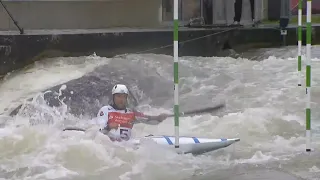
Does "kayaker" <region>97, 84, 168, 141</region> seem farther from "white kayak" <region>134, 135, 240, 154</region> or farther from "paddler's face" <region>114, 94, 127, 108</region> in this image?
"white kayak" <region>134, 135, 240, 154</region>

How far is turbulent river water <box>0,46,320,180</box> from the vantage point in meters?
5.47

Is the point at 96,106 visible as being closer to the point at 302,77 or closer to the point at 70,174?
the point at 70,174

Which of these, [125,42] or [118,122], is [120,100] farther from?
[125,42]

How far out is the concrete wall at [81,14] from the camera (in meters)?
14.1

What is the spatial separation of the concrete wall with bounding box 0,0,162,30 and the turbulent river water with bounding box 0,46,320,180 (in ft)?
8.91

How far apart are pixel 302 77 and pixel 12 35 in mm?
5695

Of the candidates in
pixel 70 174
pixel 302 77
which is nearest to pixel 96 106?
pixel 70 174

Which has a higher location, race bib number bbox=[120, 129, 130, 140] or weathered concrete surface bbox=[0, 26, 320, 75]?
weathered concrete surface bbox=[0, 26, 320, 75]

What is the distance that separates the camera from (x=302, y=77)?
36.8 feet

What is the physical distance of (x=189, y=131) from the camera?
7.48 m

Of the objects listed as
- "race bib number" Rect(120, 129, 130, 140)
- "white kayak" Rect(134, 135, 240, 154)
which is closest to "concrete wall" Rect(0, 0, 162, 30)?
"race bib number" Rect(120, 129, 130, 140)

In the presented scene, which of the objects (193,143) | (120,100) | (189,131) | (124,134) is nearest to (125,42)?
(189,131)

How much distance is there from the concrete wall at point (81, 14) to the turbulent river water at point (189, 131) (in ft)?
8.91

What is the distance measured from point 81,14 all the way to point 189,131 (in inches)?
312
